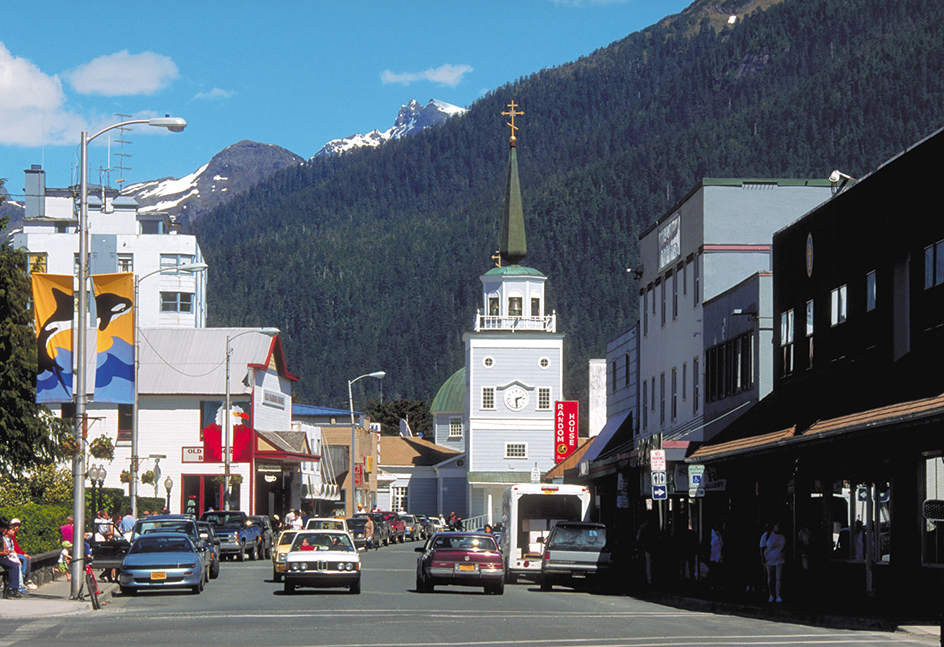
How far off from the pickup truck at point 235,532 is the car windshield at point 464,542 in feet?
54.9

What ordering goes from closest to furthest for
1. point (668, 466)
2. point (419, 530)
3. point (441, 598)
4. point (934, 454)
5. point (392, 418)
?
point (934, 454)
point (441, 598)
point (668, 466)
point (419, 530)
point (392, 418)

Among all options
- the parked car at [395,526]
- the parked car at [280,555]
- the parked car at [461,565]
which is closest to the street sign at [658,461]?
the parked car at [461,565]

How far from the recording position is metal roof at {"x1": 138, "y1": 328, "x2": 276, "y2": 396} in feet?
227

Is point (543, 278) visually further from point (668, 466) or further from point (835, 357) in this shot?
point (835, 357)

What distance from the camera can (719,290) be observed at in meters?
40.9

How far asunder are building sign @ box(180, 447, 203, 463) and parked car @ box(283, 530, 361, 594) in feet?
130

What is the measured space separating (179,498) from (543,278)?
4153 centimetres

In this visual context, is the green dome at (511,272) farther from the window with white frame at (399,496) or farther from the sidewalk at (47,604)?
the sidewalk at (47,604)

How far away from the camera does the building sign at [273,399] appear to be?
240 ft

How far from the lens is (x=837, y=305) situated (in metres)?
29.7

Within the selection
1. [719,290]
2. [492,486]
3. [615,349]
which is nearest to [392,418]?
[492,486]

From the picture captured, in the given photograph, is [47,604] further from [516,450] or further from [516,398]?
[516,450]

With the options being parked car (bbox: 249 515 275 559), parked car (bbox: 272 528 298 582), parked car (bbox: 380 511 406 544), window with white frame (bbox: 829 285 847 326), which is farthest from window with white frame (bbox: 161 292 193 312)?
window with white frame (bbox: 829 285 847 326)

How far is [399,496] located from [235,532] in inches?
2997
